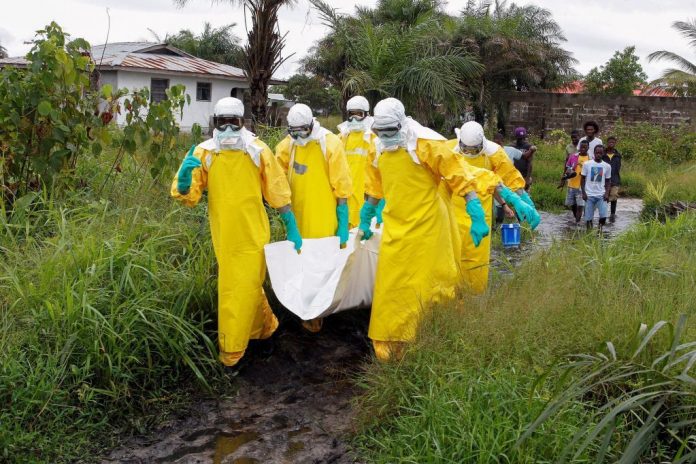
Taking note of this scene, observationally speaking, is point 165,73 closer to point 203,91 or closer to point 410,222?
point 203,91

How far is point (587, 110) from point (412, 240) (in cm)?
1661

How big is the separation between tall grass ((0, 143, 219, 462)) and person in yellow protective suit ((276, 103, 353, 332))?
2.62ft

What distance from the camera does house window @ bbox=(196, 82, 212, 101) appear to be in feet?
88.8

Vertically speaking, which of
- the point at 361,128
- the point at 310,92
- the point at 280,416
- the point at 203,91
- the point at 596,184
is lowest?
the point at 280,416

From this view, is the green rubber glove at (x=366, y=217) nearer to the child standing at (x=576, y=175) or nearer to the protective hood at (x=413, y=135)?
the protective hood at (x=413, y=135)

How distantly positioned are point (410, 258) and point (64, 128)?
2977mm

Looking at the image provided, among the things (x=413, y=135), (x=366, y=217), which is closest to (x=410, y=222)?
(x=413, y=135)

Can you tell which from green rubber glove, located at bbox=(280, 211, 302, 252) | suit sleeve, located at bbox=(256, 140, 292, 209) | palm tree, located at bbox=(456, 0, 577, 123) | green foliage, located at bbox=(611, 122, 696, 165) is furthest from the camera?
palm tree, located at bbox=(456, 0, 577, 123)

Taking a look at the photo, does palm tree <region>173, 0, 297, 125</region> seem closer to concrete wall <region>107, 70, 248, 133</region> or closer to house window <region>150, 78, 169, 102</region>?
concrete wall <region>107, 70, 248, 133</region>

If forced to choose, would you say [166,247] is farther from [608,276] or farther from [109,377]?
[608,276]

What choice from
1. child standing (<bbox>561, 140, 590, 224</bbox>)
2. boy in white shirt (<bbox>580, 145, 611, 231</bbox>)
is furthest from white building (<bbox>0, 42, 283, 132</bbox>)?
boy in white shirt (<bbox>580, 145, 611, 231</bbox>)

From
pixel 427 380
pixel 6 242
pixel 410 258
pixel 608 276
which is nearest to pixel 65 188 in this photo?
pixel 6 242

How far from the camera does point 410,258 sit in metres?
5.21

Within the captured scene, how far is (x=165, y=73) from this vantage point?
2484 centimetres
